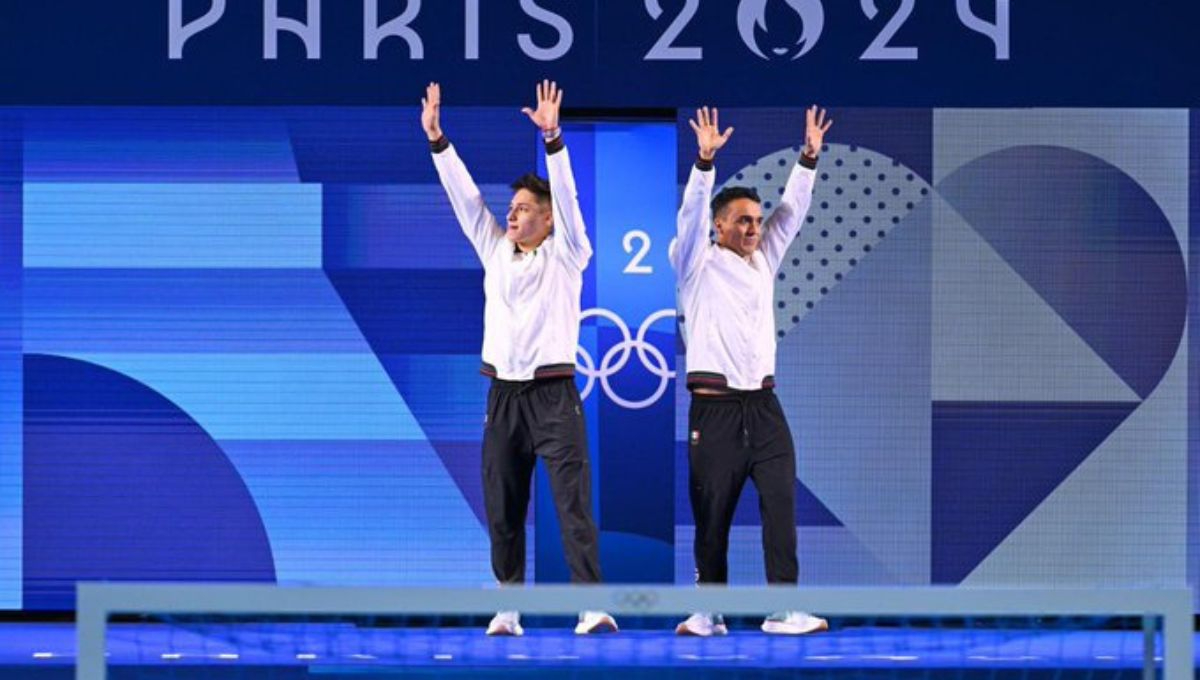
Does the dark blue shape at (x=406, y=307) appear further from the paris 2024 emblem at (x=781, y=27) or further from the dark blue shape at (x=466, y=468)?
the paris 2024 emblem at (x=781, y=27)

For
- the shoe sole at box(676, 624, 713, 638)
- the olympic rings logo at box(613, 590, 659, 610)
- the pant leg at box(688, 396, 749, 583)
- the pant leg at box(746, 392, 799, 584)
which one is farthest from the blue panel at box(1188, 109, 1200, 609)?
the olympic rings logo at box(613, 590, 659, 610)

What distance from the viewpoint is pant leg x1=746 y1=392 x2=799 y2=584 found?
7.62 meters

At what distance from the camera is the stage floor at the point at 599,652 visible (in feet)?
20.7

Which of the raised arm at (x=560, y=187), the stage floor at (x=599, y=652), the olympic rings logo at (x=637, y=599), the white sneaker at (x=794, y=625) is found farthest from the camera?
the white sneaker at (x=794, y=625)

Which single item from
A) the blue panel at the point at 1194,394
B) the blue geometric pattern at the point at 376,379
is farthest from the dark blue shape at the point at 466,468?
the blue panel at the point at 1194,394

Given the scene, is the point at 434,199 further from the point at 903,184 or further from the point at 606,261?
the point at 903,184

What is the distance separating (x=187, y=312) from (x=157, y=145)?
0.72 meters

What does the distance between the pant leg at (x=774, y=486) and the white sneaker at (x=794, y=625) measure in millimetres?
150

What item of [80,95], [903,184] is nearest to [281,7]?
[80,95]

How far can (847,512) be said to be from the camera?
8.50 m

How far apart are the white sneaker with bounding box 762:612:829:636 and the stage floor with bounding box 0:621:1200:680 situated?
4 centimetres

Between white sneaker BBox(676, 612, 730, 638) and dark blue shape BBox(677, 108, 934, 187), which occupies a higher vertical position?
dark blue shape BBox(677, 108, 934, 187)

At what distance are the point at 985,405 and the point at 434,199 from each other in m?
2.50

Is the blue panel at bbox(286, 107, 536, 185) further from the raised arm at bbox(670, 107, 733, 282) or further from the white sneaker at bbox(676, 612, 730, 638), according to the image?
the white sneaker at bbox(676, 612, 730, 638)
